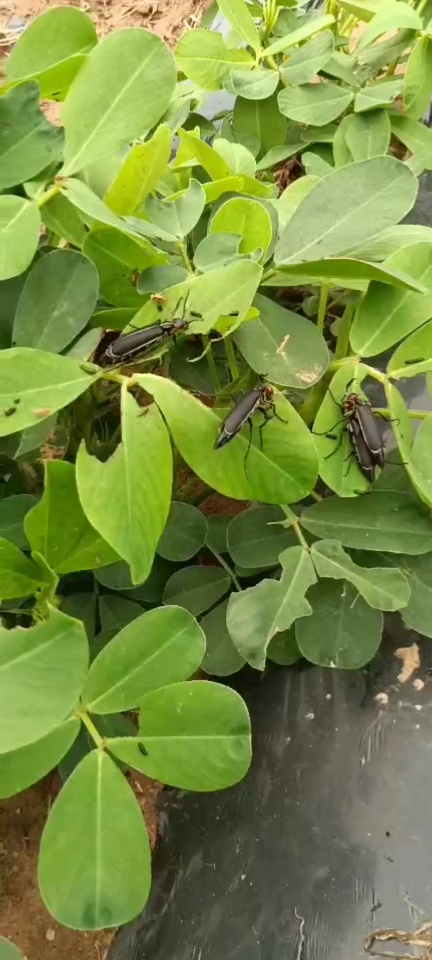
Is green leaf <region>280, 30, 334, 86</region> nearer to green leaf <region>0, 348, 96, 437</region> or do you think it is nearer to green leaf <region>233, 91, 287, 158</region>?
green leaf <region>233, 91, 287, 158</region>

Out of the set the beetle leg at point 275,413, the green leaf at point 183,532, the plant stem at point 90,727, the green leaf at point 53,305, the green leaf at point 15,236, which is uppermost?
the green leaf at point 15,236

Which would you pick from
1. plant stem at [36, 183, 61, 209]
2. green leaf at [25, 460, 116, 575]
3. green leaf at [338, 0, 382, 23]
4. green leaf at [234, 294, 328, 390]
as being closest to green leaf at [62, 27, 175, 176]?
plant stem at [36, 183, 61, 209]

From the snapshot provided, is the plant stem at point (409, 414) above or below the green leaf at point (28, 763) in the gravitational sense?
below

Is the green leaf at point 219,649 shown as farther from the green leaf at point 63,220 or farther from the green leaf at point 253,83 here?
the green leaf at point 253,83

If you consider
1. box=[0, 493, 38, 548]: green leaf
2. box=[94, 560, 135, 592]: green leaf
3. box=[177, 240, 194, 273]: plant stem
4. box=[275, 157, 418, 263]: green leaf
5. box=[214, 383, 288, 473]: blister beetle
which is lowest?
box=[94, 560, 135, 592]: green leaf

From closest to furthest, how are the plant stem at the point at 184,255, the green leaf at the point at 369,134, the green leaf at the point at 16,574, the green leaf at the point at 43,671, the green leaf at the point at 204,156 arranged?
the green leaf at the point at 43,671 → the green leaf at the point at 16,574 → the plant stem at the point at 184,255 → the green leaf at the point at 204,156 → the green leaf at the point at 369,134

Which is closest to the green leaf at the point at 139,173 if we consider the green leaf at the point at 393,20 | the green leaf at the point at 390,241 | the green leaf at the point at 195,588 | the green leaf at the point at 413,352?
the green leaf at the point at 390,241

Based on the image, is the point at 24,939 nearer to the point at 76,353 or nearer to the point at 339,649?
the point at 339,649
